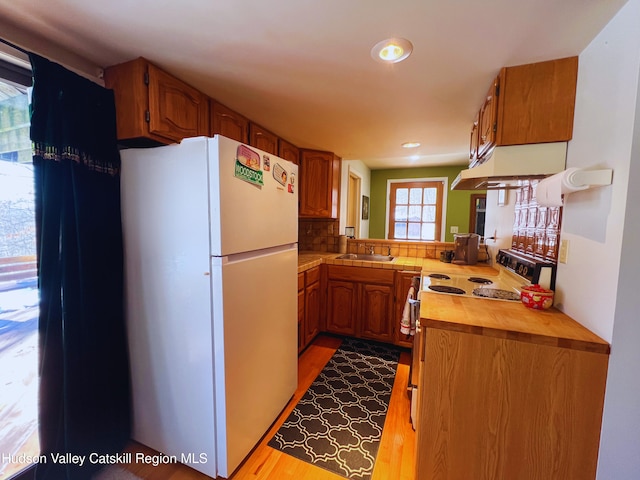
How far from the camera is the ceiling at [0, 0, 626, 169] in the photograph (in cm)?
93

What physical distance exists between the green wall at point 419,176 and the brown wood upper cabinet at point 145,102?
3.76 m

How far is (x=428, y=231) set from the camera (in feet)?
15.0

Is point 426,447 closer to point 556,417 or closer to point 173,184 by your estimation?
point 556,417

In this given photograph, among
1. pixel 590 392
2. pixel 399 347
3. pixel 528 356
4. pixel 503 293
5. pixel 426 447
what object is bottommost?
pixel 399 347

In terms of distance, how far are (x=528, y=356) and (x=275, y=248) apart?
4.16 ft

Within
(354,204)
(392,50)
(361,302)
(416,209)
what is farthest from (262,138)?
(416,209)

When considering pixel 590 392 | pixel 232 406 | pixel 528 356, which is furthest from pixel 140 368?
pixel 590 392

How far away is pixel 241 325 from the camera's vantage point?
1.30m

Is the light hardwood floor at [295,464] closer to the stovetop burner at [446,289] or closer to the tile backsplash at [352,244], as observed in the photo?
the stovetop burner at [446,289]

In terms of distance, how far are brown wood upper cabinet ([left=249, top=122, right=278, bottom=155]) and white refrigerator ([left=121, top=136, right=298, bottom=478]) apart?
0.73m

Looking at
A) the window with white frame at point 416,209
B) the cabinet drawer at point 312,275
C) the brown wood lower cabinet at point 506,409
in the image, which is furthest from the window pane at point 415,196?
the brown wood lower cabinet at point 506,409

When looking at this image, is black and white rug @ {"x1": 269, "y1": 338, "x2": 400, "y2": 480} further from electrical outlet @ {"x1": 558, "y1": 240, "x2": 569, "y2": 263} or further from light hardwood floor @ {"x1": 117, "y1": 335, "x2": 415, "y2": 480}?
electrical outlet @ {"x1": 558, "y1": 240, "x2": 569, "y2": 263}

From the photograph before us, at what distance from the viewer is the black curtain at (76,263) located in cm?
114

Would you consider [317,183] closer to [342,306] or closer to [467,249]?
[342,306]
